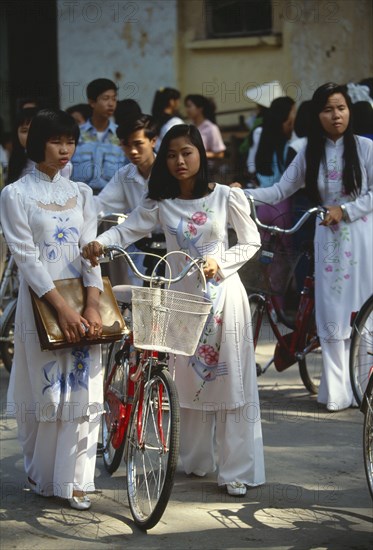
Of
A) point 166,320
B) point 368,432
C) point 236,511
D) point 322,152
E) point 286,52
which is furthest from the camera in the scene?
point 286,52

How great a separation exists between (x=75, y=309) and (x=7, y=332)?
116 inches

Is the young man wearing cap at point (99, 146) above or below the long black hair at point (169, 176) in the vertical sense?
above

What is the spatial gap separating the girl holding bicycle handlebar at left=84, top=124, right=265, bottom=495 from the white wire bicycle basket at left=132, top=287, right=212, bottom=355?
2.31 ft

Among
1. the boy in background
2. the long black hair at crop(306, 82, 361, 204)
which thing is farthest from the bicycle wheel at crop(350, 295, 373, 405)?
the boy in background

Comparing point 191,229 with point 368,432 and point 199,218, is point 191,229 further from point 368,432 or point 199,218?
point 368,432

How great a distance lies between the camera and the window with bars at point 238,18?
1504cm

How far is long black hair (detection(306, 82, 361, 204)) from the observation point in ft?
24.5

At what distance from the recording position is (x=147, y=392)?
17.6 ft

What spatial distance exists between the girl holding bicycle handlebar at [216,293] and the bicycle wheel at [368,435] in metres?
0.71

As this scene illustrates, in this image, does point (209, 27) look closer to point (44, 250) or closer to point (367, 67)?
point (367, 67)

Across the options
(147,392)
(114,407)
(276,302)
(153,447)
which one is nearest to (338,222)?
(276,302)

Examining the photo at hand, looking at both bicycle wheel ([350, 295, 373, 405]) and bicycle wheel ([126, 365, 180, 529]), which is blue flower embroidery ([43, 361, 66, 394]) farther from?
bicycle wheel ([350, 295, 373, 405])

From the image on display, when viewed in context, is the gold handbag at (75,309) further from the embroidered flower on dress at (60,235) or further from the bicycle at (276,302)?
the bicycle at (276,302)

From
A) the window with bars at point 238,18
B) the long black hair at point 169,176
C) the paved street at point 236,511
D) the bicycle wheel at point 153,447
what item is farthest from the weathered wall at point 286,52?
the bicycle wheel at point 153,447
